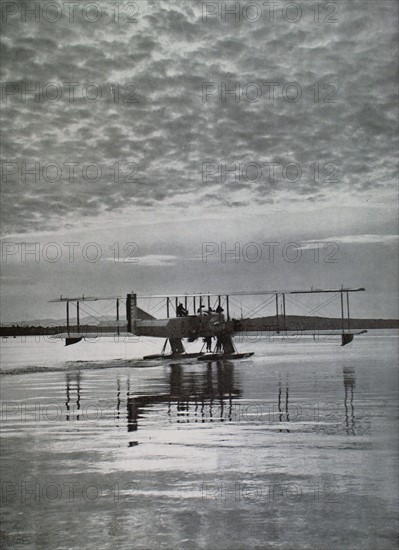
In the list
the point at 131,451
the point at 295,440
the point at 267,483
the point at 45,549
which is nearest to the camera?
the point at 45,549

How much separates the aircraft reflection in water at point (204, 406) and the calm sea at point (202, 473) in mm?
56

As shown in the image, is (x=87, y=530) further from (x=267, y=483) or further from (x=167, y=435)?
(x=167, y=435)

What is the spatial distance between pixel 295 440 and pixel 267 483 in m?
2.70

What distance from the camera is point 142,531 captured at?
5.88 m

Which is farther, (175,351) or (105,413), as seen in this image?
(175,351)

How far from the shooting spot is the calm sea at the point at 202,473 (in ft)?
19.2

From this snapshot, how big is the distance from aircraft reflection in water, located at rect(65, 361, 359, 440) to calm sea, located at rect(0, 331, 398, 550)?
0.18 feet

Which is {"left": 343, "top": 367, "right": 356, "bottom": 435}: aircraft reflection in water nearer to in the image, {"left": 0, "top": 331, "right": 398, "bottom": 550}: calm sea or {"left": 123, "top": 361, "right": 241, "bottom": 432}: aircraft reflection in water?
{"left": 0, "top": 331, "right": 398, "bottom": 550}: calm sea

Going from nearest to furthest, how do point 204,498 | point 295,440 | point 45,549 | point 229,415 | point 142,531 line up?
point 45,549 → point 142,531 → point 204,498 → point 295,440 → point 229,415

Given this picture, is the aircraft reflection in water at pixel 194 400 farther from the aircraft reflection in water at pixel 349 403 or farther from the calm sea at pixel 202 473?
the aircraft reflection in water at pixel 349 403

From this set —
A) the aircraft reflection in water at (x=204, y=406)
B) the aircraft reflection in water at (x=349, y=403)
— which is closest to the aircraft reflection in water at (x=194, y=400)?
the aircraft reflection in water at (x=204, y=406)

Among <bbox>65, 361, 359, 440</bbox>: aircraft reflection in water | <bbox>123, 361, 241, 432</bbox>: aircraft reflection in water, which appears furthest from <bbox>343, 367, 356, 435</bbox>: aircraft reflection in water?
<bbox>123, 361, 241, 432</bbox>: aircraft reflection in water

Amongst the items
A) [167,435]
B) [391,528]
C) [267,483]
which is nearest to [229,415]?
[167,435]

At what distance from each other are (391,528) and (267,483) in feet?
6.37
